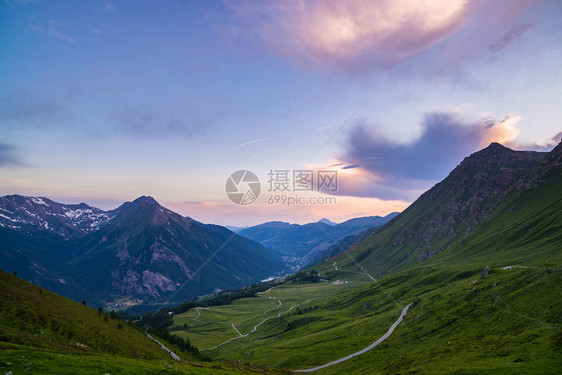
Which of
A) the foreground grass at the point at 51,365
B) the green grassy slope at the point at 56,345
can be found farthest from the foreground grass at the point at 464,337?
the foreground grass at the point at 51,365

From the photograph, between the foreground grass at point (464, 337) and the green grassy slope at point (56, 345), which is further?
the foreground grass at point (464, 337)

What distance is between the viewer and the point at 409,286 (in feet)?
642

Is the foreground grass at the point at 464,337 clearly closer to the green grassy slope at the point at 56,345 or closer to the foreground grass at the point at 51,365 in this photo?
the green grassy slope at the point at 56,345

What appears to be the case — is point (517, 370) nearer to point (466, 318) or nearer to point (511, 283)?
point (466, 318)

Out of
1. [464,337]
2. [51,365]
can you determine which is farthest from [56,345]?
[464,337]

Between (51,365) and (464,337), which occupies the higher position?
(51,365)

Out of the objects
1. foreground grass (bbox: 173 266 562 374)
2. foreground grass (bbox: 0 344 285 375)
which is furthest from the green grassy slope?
foreground grass (bbox: 173 266 562 374)

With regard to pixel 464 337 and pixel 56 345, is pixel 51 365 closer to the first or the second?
pixel 56 345

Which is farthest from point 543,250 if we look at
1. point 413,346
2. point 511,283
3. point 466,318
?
point 413,346

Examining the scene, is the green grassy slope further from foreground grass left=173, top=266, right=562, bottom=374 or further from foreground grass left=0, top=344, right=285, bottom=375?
foreground grass left=173, top=266, right=562, bottom=374

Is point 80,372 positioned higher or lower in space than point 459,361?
higher

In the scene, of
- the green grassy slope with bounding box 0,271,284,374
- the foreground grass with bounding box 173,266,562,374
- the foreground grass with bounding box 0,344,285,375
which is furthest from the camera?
the foreground grass with bounding box 173,266,562,374

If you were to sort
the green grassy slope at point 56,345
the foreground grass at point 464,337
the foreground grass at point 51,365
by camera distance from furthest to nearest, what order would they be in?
the foreground grass at point 464,337 < the green grassy slope at point 56,345 < the foreground grass at point 51,365

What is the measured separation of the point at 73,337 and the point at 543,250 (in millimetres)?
217187
